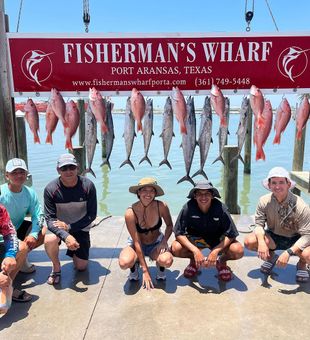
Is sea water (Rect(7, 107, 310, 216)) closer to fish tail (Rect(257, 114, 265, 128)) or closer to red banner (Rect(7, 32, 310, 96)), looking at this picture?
fish tail (Rect(257, 114, 265, 128))

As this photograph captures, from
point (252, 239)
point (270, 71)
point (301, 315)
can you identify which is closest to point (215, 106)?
point (270, 71)

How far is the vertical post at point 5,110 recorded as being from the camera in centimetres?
402

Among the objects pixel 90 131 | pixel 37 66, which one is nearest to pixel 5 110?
pixel 37 66

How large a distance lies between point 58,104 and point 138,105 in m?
0.90

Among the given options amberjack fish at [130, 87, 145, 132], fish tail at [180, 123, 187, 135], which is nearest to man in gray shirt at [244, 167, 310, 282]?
fish tail at [180, 123, 187, 135]

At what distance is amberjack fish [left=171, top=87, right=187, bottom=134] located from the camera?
4.07 m

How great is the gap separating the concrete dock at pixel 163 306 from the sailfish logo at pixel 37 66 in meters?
2.14

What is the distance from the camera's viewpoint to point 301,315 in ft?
10.1

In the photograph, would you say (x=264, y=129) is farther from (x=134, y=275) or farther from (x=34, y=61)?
(x=34, y=61)

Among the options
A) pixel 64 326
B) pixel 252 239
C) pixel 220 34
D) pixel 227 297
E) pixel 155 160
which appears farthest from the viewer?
pixel 155 160

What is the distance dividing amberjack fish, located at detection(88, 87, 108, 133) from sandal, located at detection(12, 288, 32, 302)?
6.42 feet

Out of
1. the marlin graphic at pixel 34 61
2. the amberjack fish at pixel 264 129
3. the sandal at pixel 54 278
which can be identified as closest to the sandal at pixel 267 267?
the amberjack fish at pixel 264 129

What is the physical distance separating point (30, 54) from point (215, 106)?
7.05 ft

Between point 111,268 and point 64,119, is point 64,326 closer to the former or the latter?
point 111,268
